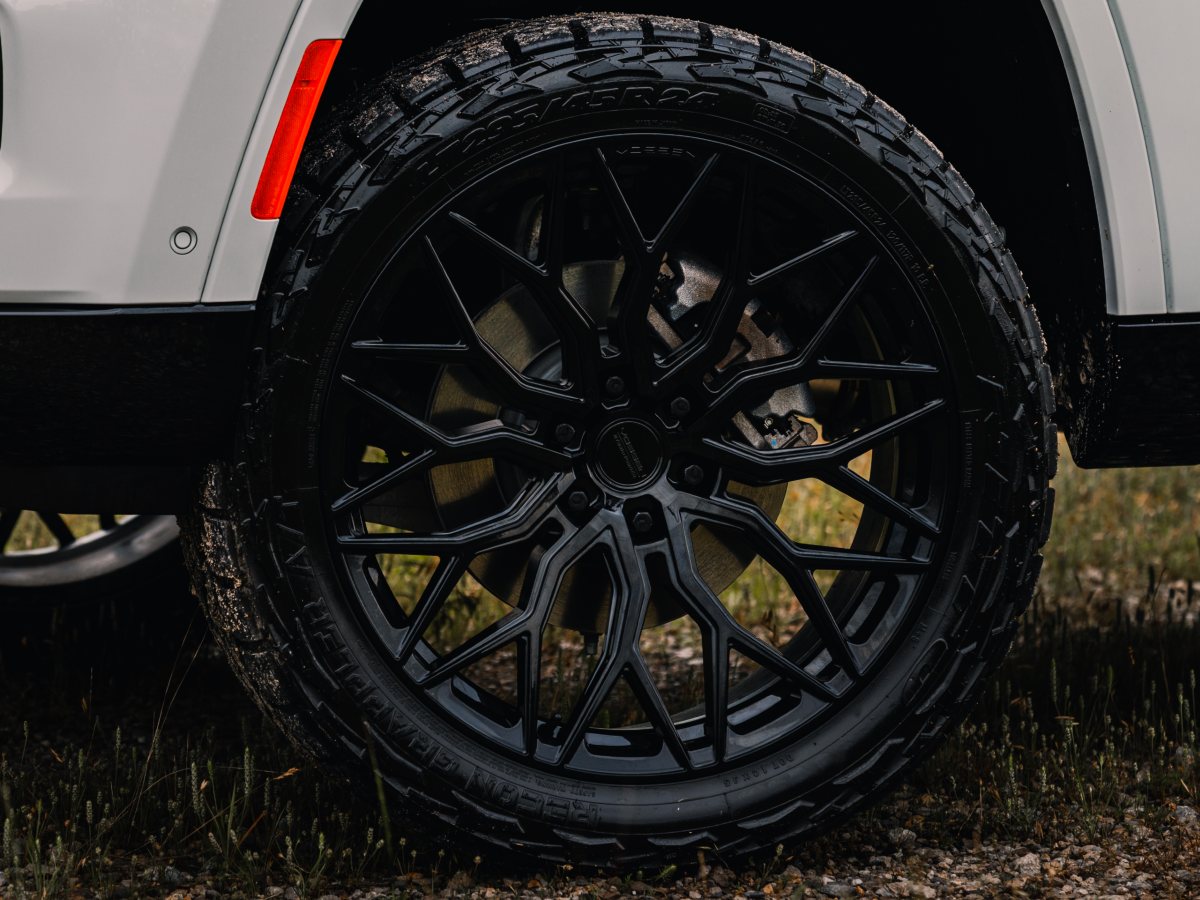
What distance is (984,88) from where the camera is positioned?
230cm

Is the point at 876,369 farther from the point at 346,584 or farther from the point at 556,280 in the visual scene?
the point at 346,584

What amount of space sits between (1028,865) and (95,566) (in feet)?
7.00

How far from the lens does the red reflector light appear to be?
5.89 feet

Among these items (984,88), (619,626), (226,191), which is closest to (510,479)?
(619,626)

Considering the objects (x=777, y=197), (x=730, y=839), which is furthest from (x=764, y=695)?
(x=777, y=197)

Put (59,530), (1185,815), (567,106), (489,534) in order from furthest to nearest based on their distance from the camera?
(59,530) < (1185,815) < (489,534) < (567,106)

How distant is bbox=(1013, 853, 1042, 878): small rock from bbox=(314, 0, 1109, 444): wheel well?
2.45 feet

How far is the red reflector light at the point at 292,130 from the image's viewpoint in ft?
5.89

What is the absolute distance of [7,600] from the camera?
3.01m

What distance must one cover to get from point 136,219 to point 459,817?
0.99 metres

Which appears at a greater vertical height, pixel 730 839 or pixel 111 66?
pixel 111 66

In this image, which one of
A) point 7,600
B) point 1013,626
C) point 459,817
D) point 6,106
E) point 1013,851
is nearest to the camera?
point 6,106

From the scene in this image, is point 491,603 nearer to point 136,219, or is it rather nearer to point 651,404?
point 651,404

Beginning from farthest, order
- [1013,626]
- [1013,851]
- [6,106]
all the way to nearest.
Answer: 1. [1013,851]
2. [1013,626]
3. [6,106]
